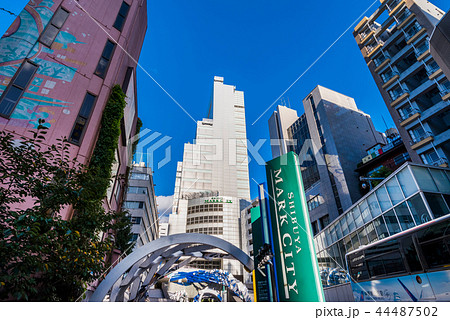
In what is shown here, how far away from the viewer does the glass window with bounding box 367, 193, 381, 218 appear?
791 inches

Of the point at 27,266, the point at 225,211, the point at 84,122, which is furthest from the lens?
the point at 225,211

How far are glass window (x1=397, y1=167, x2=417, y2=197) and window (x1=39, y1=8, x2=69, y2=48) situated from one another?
26209 mm

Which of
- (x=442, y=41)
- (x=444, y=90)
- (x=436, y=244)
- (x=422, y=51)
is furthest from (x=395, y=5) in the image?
(x=436, y=244)

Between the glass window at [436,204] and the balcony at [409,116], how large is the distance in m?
20.1

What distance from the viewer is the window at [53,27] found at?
14760 millimetres

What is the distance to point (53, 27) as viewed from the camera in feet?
50.4

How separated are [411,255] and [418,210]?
565 centimetres

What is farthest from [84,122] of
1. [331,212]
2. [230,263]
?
[230,263]

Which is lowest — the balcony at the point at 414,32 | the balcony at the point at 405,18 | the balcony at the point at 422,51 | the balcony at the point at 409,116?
the balcony at the point at 409,116

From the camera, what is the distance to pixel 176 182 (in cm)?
11294

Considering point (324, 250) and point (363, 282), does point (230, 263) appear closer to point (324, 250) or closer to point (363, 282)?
point (324, 250)

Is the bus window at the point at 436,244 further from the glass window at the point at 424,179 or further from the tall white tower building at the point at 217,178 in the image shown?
the tall white tower building at the point at 217,178

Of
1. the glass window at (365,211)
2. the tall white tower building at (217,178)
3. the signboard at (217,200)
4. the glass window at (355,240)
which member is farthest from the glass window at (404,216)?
the signboard at (217,200)
